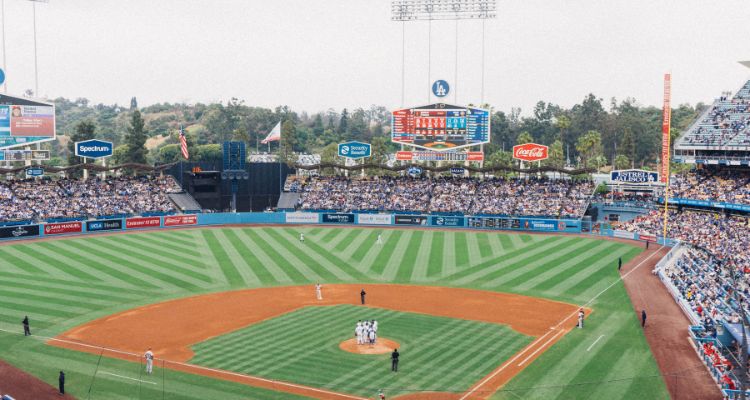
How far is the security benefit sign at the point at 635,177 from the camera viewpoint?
2808 inches

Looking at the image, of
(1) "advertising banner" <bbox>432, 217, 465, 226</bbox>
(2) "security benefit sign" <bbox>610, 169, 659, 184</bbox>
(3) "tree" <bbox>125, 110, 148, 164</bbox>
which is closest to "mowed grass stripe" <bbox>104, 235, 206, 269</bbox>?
(1) "advertising banner" <bbox>432, 217, 465, 226</bbox>

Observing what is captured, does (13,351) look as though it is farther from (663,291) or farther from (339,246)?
(663,291)

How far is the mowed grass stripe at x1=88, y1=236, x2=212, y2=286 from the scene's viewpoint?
4797cm

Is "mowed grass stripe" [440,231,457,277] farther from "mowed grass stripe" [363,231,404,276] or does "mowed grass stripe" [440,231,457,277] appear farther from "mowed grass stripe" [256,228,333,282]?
"mowed grass stripe" [256,228,333,282]

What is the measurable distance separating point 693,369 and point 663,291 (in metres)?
16.0

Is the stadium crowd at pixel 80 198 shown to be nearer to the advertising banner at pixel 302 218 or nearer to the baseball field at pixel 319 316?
the baseball field at pixel 319 316


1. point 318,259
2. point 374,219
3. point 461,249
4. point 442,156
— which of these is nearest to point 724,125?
point 461,249

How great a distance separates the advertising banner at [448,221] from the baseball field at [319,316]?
35.7 ft

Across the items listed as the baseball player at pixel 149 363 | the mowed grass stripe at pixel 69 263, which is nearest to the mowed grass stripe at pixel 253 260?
the mowed grass stripe at pixel 69 263

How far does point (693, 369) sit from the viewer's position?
93.1ft

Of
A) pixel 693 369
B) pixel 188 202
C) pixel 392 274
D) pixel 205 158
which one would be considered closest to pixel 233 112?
pixel 205 158

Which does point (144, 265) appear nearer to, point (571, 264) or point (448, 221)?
point (571, 264)

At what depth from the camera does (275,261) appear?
54.0 metres

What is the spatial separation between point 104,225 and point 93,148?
12.7 meters
